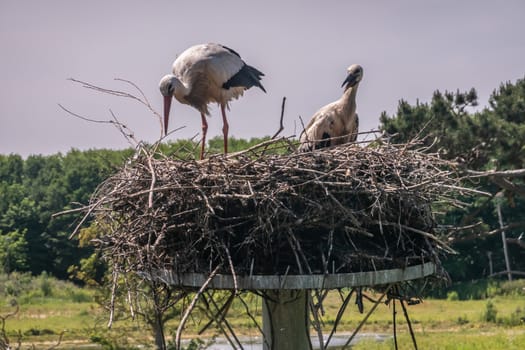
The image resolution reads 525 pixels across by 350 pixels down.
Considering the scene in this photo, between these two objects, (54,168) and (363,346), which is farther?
(54,168)

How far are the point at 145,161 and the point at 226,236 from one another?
1125 millimetres

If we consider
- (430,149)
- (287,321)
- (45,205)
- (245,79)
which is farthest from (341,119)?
(45,205)

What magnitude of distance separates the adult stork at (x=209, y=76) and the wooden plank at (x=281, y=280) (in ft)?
9.32

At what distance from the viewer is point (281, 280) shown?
636cm

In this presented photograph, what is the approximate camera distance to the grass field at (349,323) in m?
26.1

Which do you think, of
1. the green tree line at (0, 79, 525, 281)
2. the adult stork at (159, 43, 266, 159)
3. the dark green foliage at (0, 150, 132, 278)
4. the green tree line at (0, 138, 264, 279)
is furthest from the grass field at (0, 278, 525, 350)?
the adult stork at (159, 43, 266, 159)

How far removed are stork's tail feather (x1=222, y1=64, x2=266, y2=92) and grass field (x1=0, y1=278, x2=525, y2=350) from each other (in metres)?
11.7

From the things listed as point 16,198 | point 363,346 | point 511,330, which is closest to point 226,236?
point 363,346

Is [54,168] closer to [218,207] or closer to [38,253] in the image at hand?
[38,253]

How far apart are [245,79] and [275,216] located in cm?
356

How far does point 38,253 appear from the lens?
56.4 m

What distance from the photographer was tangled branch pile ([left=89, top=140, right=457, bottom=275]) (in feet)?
21.0

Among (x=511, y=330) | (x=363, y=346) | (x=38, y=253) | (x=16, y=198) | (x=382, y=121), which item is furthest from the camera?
(x=16, y=198)

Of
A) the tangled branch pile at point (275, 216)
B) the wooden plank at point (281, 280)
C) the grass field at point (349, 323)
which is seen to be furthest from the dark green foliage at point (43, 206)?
the wooden plank at point (281, 280)
